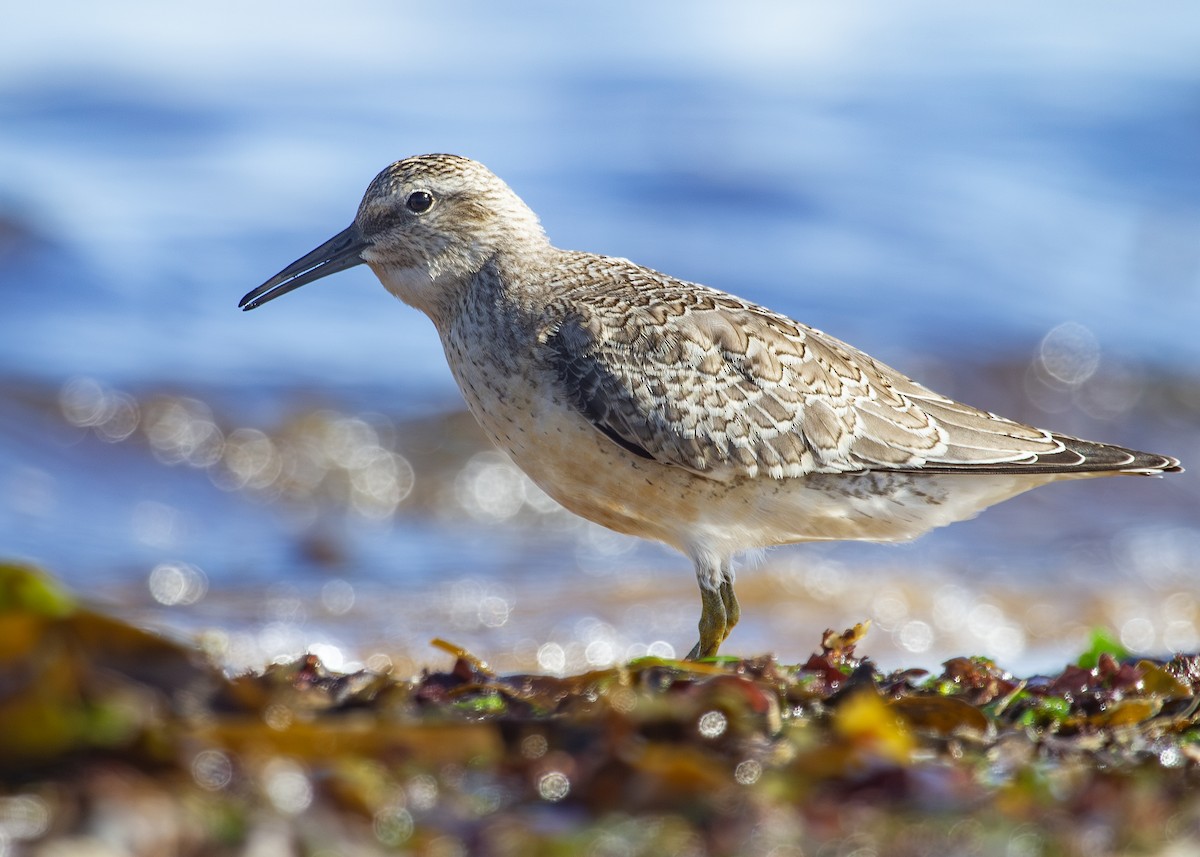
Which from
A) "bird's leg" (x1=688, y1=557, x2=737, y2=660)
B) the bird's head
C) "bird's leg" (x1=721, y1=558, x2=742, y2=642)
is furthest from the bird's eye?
"bird's leg" (x1=721, y1=558, x2=742, y2=642)

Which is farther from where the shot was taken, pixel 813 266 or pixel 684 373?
pixel 813 266

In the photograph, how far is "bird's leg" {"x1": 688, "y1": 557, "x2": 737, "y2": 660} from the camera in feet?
20.7

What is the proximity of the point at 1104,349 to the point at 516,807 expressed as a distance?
13714mm

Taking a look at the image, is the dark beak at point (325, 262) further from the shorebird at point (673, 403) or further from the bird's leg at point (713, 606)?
the bird's leg at point (713, 606)

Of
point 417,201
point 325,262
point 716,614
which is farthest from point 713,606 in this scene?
point 325,262

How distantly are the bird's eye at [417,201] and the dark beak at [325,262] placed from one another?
289 mm

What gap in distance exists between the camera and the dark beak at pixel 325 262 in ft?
22.0

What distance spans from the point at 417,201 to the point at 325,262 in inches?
22.0

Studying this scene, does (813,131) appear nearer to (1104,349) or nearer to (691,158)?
(691,158)

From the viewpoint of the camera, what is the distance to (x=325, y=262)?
676 centimetres

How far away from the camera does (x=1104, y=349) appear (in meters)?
15.9

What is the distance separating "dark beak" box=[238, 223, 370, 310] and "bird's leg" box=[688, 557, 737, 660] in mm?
2091

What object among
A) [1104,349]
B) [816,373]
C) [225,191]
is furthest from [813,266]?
[816,373]

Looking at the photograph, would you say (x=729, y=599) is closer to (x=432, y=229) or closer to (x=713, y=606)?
(x=713, y=606)
